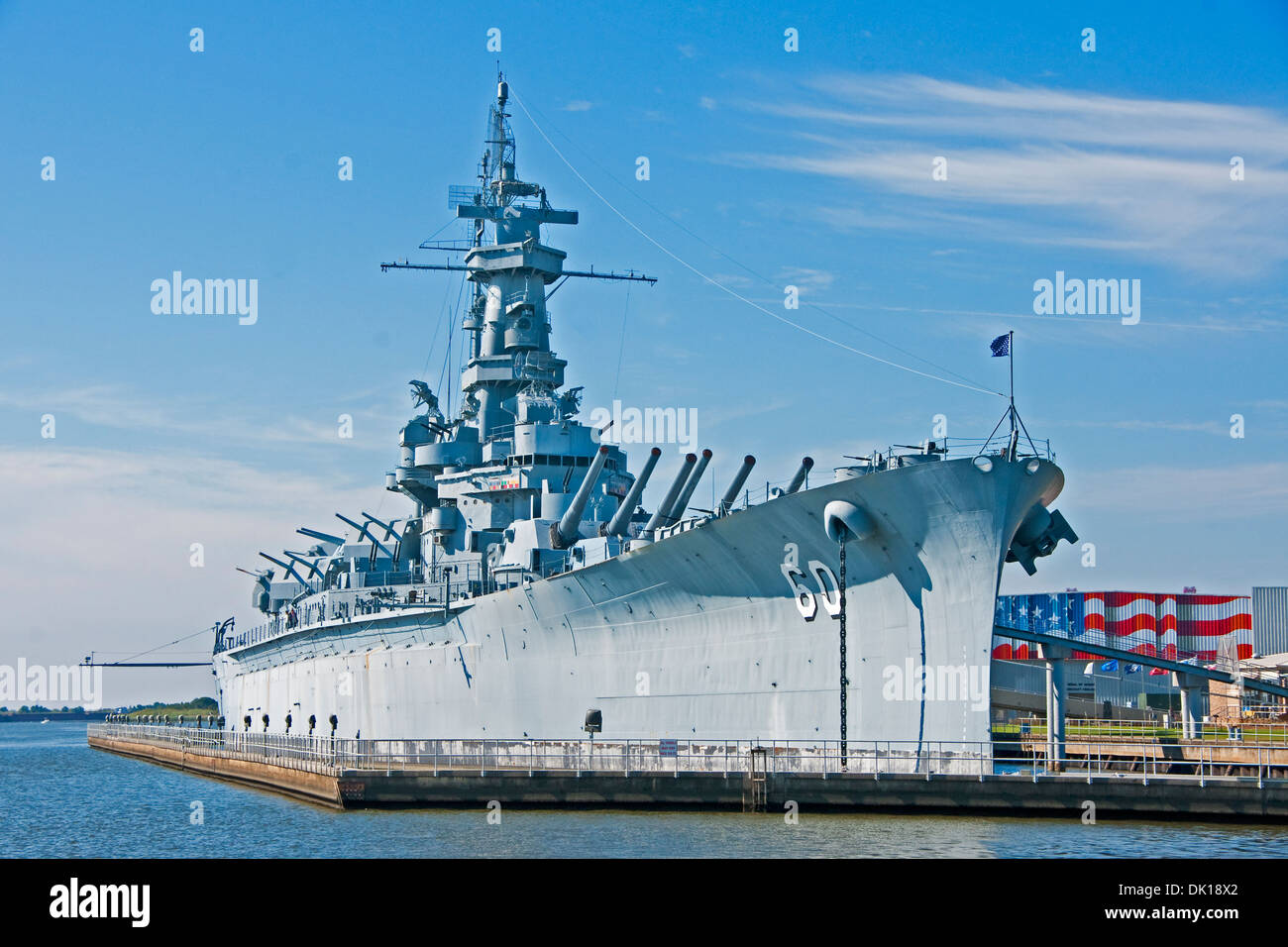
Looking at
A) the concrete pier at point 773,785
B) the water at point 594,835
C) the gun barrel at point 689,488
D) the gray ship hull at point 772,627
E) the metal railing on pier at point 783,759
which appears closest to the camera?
the water at point 594,835

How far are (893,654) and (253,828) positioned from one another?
13082mm

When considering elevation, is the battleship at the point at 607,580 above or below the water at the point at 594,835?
above

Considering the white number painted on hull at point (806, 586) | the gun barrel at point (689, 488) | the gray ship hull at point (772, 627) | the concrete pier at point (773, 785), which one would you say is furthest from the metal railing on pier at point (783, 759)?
the gun barrel at point (689, 488)

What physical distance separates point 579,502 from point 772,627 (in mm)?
7887

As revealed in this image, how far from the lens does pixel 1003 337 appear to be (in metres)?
26.8

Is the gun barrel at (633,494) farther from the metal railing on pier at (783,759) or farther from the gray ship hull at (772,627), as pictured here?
the metal railing on pier at (783,759)

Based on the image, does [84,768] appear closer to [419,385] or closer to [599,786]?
[419,385]

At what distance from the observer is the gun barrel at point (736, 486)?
29.0 meters

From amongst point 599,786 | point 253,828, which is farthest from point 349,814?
point 599,786

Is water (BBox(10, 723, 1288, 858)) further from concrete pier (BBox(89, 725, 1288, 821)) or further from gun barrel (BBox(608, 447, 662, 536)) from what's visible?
gun barrel (BBox(608, 447, 662, 536))

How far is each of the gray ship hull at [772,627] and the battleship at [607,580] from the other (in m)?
0.05

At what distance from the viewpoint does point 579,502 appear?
34.7 m
